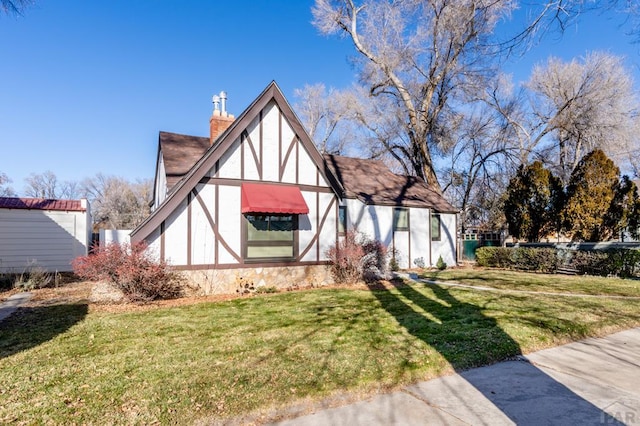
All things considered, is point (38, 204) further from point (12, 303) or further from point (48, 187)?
point (48, 187)

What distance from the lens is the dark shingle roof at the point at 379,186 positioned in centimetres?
1661

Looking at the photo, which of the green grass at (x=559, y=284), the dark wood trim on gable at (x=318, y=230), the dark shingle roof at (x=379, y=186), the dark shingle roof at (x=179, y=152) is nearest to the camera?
the green grass at (x=559, y=284)

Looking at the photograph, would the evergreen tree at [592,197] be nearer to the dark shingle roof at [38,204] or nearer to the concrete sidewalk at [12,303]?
the concrete sidewalk at [12,303]

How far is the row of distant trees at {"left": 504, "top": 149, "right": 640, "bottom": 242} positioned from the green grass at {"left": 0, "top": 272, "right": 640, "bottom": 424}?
8.58 meters

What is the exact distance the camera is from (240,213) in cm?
1072

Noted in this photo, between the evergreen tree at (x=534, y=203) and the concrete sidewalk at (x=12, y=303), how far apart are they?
795 inches

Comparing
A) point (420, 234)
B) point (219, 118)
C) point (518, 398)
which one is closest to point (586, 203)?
point (420, 234)

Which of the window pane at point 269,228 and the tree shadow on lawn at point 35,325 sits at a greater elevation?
the window pane at point 269,228

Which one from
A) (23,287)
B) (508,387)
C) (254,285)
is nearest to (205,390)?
(508,387)

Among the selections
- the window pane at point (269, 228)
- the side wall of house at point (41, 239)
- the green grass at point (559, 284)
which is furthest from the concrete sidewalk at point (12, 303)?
the green grass at point (559, 284)

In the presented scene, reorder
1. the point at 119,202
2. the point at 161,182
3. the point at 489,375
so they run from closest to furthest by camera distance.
Result: 1. the point at 489,375
2. the point at 161,182
3. the point at 119,202

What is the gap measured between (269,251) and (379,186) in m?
8.70

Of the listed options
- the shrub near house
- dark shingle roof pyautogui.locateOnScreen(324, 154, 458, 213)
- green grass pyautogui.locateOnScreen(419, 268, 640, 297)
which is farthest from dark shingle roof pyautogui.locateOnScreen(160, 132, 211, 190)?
the shrub near house

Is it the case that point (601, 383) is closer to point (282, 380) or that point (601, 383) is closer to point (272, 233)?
point (282, 380)
